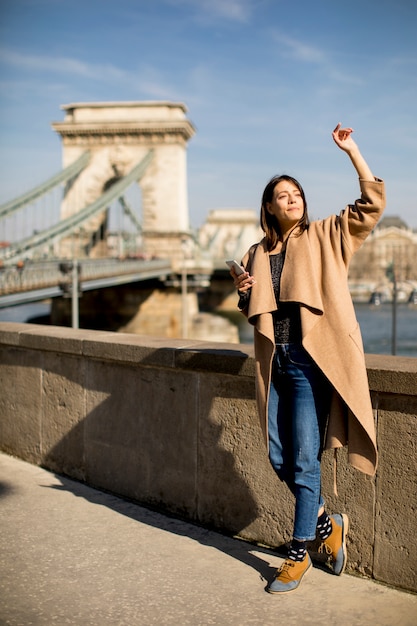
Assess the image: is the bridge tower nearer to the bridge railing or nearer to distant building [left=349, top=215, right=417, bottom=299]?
the bridge railing

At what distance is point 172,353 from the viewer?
11.2 ft

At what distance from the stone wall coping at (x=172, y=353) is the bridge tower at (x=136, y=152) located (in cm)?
3370

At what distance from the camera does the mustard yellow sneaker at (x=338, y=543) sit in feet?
8.96

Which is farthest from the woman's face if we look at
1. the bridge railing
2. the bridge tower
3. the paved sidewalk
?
the bridge tower

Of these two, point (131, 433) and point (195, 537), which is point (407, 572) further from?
point (131, 433)

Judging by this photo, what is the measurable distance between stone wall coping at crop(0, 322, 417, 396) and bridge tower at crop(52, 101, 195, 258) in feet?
111

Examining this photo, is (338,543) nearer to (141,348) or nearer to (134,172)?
(141,348)

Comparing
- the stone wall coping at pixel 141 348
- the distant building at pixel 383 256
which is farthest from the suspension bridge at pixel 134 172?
the distant building at pixel 383 256

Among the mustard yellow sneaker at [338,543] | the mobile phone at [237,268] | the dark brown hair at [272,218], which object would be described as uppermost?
the dark brown hair at [272,218]

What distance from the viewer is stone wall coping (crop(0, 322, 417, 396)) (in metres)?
2.66

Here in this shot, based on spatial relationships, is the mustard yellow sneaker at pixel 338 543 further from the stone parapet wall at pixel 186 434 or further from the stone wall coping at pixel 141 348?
the stone wall coping at pixel 141 348

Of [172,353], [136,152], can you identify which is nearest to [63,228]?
[136,152]

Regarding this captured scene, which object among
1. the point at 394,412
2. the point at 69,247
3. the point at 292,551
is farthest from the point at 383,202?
the point at 69,247

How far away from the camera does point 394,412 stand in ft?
8.80
